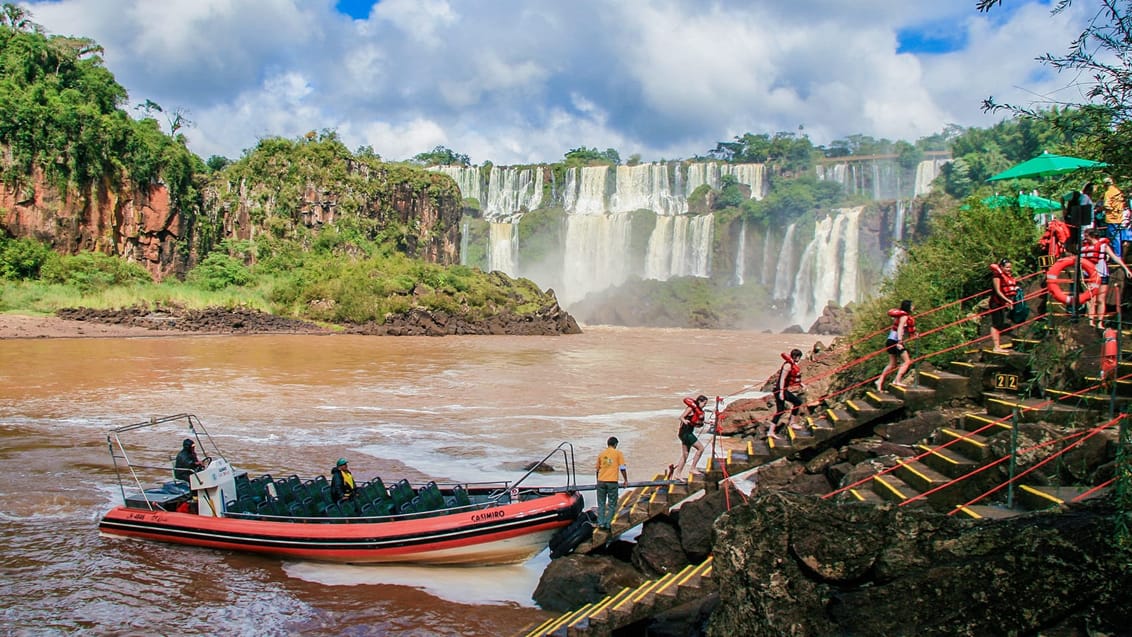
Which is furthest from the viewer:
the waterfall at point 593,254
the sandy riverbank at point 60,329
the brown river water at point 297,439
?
the waterfall at point 593,254

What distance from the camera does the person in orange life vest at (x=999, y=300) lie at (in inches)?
406

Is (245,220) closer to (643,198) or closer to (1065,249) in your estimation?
(643,198)

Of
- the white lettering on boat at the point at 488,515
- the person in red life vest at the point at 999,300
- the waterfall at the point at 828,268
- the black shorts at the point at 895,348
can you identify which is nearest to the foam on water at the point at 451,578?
the white lettering on boat at the point at 488,515

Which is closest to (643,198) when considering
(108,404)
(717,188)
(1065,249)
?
(717,188)

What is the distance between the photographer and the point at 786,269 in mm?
69188

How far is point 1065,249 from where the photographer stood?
451 inches

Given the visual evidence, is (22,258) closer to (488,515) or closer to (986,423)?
(488,515)

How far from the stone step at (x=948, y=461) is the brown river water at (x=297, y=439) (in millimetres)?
4140

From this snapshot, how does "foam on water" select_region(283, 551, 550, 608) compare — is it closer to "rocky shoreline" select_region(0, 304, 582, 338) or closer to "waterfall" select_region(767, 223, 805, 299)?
"rocky shoreline" select_region(0, 304, 582, 338)

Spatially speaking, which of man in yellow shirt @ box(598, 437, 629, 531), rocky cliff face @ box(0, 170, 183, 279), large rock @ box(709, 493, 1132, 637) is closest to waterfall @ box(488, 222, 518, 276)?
rocky cliff face @ box(0, 170, 183, 279)

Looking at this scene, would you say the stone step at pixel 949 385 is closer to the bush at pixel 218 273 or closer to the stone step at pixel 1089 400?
the stone step at pixel 1089 400

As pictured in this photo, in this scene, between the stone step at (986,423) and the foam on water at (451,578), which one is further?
the foam on water at (451,578)

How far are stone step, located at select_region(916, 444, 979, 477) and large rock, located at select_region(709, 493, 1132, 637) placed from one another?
6.53ft

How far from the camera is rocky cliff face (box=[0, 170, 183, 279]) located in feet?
154
